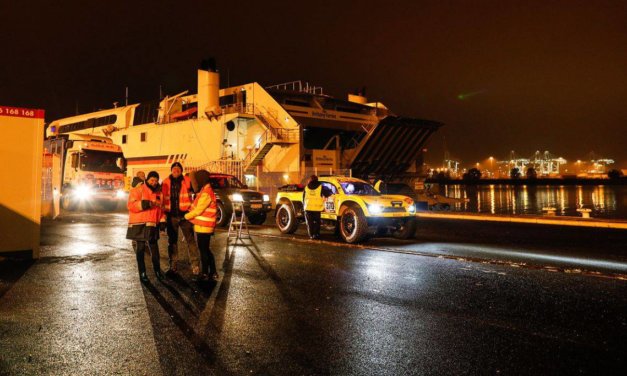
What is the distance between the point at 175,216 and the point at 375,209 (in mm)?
5551

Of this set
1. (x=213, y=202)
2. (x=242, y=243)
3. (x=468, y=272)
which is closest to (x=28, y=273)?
(x=213, y=202)

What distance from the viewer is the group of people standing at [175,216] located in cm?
711

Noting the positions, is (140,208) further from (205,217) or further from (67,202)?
(67,202)

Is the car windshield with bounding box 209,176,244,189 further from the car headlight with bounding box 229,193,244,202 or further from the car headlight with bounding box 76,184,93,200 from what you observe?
the car headlight with bounding box 76,184,93,200

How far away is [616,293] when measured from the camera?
665 centimetres

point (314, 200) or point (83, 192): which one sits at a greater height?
point (83, 192)

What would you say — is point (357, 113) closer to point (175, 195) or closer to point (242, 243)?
point (242, 243)

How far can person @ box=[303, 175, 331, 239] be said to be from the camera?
12.2 metres

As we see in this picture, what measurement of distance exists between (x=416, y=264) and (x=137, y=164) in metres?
29.4

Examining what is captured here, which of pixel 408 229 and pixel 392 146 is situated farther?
pixel 392 146

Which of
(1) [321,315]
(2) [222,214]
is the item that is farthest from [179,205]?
(2) [222,214]

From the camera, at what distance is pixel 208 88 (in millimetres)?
29828

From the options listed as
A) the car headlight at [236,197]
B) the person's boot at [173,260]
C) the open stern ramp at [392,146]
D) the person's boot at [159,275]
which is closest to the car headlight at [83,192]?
the car headlight at [236,197]

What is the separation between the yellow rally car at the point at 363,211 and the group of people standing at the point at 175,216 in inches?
199
